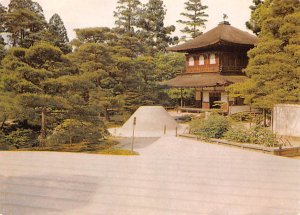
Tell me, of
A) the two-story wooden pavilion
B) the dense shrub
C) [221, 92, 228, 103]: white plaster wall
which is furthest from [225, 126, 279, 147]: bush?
[221, 92, 228, 103]: white plaster wall

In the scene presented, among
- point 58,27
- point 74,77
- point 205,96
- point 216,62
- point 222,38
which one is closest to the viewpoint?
point 74,77

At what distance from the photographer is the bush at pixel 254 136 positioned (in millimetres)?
13121

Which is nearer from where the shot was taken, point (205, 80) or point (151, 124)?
point (151, 124)

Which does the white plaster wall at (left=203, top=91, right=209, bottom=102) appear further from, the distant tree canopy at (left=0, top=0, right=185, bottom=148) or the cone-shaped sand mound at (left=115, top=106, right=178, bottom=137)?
the cone-shaped sand mound at (left=115, top=106, right=178, bottom=137)

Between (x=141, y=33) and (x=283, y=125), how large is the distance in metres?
30.7

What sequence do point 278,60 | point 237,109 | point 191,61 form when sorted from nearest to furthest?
point 278,60
point 237,109
point 191,61

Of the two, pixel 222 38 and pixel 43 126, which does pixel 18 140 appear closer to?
pixel 43 126

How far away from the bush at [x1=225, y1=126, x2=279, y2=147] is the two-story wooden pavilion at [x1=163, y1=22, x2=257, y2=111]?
1228 cm

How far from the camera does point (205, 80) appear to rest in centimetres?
2758

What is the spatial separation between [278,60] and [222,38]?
10.6m

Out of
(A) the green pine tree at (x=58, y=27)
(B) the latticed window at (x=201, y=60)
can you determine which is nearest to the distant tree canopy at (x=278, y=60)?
(B) the latticed window at (x=201, y=60)

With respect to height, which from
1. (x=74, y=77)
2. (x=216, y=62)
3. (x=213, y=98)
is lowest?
(x=213, y=98)

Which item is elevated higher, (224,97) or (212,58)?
(212,58)

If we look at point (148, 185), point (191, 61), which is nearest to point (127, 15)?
point (191, 61)
